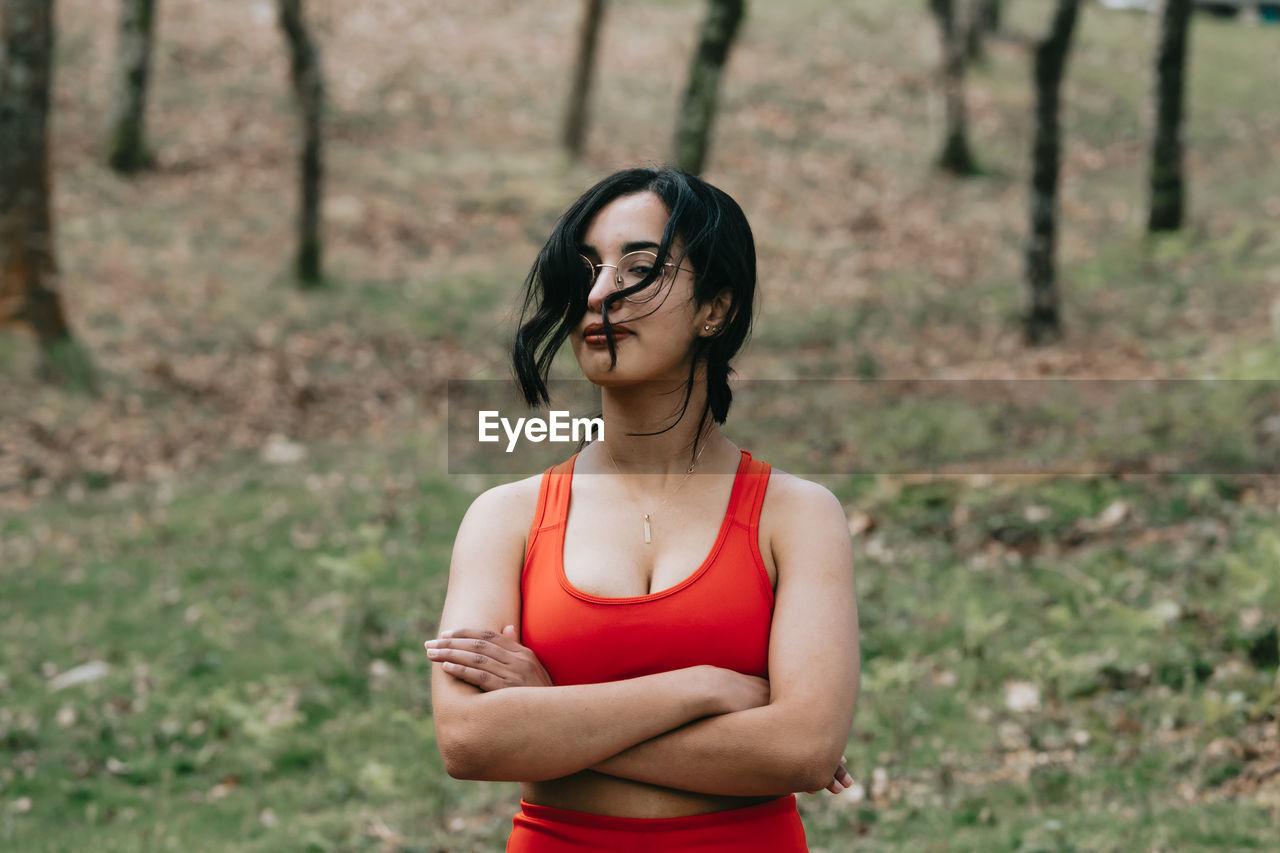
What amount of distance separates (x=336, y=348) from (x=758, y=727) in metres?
12.6

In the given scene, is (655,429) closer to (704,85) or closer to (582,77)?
(704,85)

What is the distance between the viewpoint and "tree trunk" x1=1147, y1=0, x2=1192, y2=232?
1445cm

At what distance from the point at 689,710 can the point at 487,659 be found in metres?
0.46

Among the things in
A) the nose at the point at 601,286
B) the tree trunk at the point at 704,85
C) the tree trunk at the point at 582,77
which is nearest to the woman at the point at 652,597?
the nose at the point at 601,286

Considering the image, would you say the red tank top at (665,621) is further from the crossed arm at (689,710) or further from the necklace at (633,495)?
the necklace at (633,495)

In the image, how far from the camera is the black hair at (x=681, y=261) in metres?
2.62

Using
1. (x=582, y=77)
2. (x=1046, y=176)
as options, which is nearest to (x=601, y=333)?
(x=1046, y=176)

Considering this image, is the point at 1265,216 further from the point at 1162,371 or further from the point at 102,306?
the point at 102,306

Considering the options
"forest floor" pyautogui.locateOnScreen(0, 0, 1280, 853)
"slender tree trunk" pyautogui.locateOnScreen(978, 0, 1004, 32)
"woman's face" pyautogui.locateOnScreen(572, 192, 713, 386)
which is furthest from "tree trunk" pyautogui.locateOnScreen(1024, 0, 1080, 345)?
"slender tree trunk" pyautogui.locateOnScreen(978, 0, 1004, 32)

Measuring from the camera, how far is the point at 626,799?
99.3 inches

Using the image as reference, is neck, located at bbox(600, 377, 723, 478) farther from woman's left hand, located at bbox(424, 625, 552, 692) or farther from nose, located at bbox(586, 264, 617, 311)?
woman's left hand, located at bbox(424, 625, 552, 692)

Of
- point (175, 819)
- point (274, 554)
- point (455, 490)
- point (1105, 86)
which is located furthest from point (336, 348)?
point (1105, 86)

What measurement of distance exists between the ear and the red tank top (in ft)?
1.44

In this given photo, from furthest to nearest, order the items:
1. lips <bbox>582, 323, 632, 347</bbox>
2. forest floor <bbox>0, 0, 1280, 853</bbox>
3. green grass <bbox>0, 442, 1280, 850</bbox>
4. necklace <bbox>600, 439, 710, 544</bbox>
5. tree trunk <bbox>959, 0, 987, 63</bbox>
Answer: tree trunk <bbox>959, 0, 987, 63</bbox>
forest floor <bbox>0, 0, 1280, 853</bbox>
green grass <bbox>0, 442, 1280, 850</bbox>
necklace <bbox>600, 439, 710, 544</bbox>
lips <bbox>582, 323, 632, 347</bbox>
